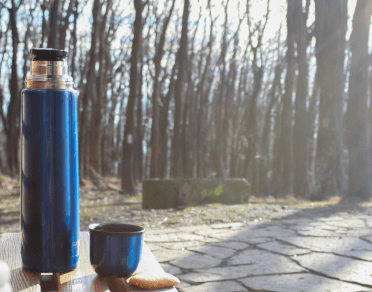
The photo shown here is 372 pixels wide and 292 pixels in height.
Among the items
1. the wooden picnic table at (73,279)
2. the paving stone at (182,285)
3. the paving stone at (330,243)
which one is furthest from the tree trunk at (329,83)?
the wooden picnic table at (73,279)

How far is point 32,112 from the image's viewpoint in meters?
0.83

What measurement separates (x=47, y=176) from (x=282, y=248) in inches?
115

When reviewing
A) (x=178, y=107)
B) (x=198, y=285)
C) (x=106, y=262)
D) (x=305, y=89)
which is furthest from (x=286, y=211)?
(x=178, y=107)

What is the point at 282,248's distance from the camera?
337 cm

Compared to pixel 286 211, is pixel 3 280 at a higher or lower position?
higher

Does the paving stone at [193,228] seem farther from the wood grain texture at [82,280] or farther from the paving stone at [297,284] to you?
the wood grain texture at [82,280]

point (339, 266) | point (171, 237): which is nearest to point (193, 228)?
point (171, 237)

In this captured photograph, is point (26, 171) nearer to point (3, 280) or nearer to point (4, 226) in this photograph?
point (3, 280)

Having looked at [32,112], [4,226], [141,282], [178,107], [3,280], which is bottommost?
[4,226]

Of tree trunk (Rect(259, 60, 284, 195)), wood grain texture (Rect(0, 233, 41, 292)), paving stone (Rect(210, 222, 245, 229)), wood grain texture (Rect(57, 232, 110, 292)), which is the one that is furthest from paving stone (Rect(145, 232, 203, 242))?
tree trunk (Rect(259, 60, 284, 195))

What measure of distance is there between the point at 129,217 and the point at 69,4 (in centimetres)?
1018

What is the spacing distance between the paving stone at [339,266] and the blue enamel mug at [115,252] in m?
2.07

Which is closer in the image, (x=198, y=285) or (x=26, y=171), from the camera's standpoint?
(x=26, y=171)

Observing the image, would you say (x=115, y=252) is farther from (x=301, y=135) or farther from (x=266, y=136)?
(x=266, y=136)
